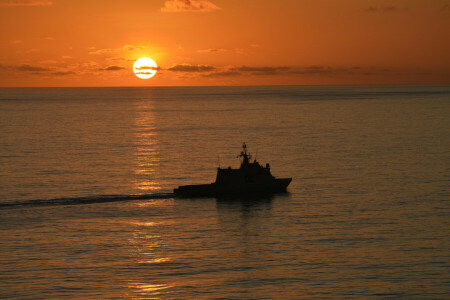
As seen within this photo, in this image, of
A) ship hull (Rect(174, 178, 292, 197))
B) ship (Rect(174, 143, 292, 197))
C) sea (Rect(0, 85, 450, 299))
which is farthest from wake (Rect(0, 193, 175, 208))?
ship (Rect(174, 143, 292, 197))

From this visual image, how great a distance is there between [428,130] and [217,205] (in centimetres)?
11028

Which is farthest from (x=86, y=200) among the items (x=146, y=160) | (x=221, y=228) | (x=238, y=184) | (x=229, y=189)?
(x=146, y=160)

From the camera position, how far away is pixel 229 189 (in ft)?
269

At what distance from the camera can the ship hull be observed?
80938 millimetres

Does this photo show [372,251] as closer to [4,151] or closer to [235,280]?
[235,280]

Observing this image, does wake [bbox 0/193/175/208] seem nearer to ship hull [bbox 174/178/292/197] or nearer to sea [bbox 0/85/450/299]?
sea [bbox 0/85/450/299]

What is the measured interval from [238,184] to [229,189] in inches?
54.8

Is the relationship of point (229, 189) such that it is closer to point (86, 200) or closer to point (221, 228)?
point (221, 228)

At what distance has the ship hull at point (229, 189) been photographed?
266 feet

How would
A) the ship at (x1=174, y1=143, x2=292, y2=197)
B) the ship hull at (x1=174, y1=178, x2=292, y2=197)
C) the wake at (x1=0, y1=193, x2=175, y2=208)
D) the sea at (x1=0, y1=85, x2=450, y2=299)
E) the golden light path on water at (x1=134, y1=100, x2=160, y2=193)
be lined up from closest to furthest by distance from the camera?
the sea at (x1=0, y1=85, x2=450, y2=299), the wake at (x1=0, y1=193, x2=175, y2=208), the ship hull at (x1=174, y1=178, x2=292, y2=197), the ship at (x1=174, y1=143, x2=292, y2=197), the golden light path on water at (x1=134, y1=100, x2=160, y2=193)

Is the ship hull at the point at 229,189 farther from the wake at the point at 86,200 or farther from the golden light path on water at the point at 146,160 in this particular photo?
the golden light path on water at the point at 146,160

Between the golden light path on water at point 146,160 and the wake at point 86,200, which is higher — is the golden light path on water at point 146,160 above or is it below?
above

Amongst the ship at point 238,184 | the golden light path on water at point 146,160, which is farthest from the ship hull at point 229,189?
the golden light path on water at point 146,160

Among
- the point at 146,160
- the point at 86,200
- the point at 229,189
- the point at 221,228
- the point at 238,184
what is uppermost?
the point at 146,160
